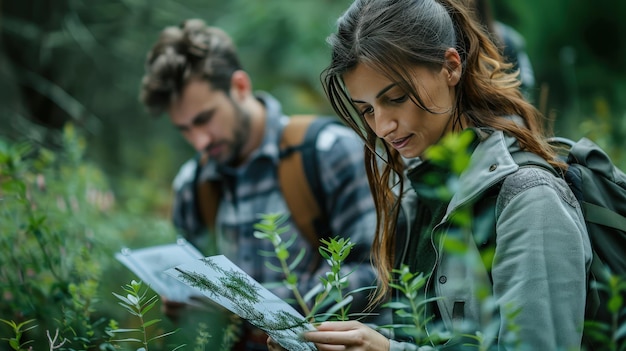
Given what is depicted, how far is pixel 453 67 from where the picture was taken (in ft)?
7.09

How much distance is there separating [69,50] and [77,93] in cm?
42

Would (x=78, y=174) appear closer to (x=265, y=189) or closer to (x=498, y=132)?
A: (x=265, y=189)

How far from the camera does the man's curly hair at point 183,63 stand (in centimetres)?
424

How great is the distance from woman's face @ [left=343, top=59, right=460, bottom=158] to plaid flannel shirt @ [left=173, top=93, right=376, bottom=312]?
131 centimetres

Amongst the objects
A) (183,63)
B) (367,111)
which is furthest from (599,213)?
(183,63)

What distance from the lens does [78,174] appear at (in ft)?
15.4

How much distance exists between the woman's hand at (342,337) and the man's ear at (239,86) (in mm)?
2581

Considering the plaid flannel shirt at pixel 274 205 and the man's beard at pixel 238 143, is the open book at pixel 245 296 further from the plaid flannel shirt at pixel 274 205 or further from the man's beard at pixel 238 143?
the man's beard at pixel 238 143

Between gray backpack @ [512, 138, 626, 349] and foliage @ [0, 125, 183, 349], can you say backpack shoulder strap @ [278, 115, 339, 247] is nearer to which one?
foliage @ [0, 125, 183, 349]

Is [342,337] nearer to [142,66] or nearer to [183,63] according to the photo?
[183,63]

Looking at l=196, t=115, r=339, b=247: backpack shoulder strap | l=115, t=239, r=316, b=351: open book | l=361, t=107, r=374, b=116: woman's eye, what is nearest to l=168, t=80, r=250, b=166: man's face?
l=196, t=115, r=339, b=247: backpack shoulder strap

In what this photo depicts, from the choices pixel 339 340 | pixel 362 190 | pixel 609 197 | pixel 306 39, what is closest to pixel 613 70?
pixel 306 39

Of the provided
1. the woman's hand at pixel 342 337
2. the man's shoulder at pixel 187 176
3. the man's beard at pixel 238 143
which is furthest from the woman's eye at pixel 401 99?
the man's shoulder at pixel 187 176

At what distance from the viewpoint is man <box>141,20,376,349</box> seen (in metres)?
3.67
